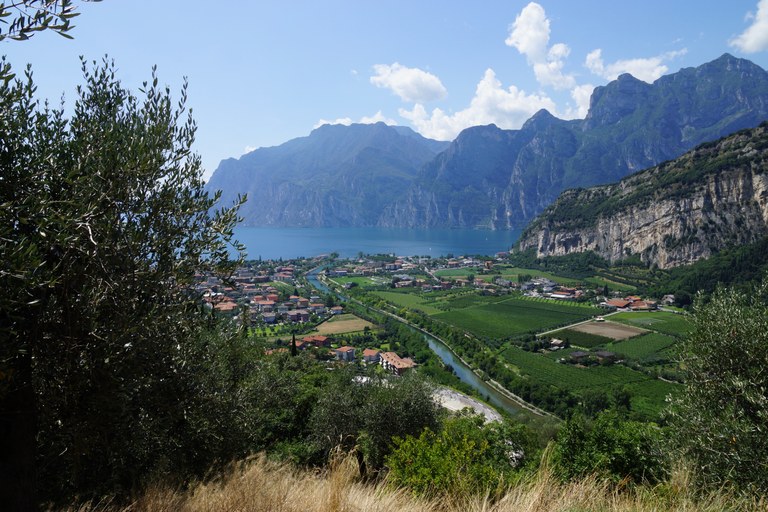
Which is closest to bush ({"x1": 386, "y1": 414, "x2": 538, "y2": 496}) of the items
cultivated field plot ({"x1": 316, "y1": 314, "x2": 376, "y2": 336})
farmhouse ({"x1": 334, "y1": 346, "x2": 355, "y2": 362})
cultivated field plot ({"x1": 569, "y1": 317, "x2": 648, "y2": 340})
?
farmhouse ({"x1": 334, "y1": 346, "x2": 355, "y2": 362})

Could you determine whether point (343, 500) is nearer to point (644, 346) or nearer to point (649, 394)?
point (649, 394)

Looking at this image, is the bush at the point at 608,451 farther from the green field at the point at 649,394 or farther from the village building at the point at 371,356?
the village building at the point at 371,356

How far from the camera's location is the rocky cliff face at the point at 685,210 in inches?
2667

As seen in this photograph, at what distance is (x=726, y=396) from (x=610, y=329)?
43846mm

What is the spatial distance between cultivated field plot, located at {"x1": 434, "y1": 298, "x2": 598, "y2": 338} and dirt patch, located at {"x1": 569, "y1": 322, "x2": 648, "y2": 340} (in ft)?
7.61

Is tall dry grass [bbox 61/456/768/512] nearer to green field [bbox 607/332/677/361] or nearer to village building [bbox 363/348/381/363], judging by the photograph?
village building [bbox 363/348/381/363]

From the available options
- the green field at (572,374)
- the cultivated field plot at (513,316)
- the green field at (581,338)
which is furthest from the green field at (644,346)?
the cultivated field plot at (513,316)

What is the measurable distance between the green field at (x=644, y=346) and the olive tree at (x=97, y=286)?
1553 inches

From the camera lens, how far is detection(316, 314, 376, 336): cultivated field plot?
43825 mm

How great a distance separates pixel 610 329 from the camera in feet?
148

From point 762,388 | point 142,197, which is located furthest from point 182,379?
point 762,388

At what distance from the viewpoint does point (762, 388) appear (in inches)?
232

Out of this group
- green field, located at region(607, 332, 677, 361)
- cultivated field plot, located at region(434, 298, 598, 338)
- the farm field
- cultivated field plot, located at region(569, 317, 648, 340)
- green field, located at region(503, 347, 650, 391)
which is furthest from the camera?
cultivated field plot, located at region(434, 298, 598, 338)

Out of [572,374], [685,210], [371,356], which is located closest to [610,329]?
[572,374]
